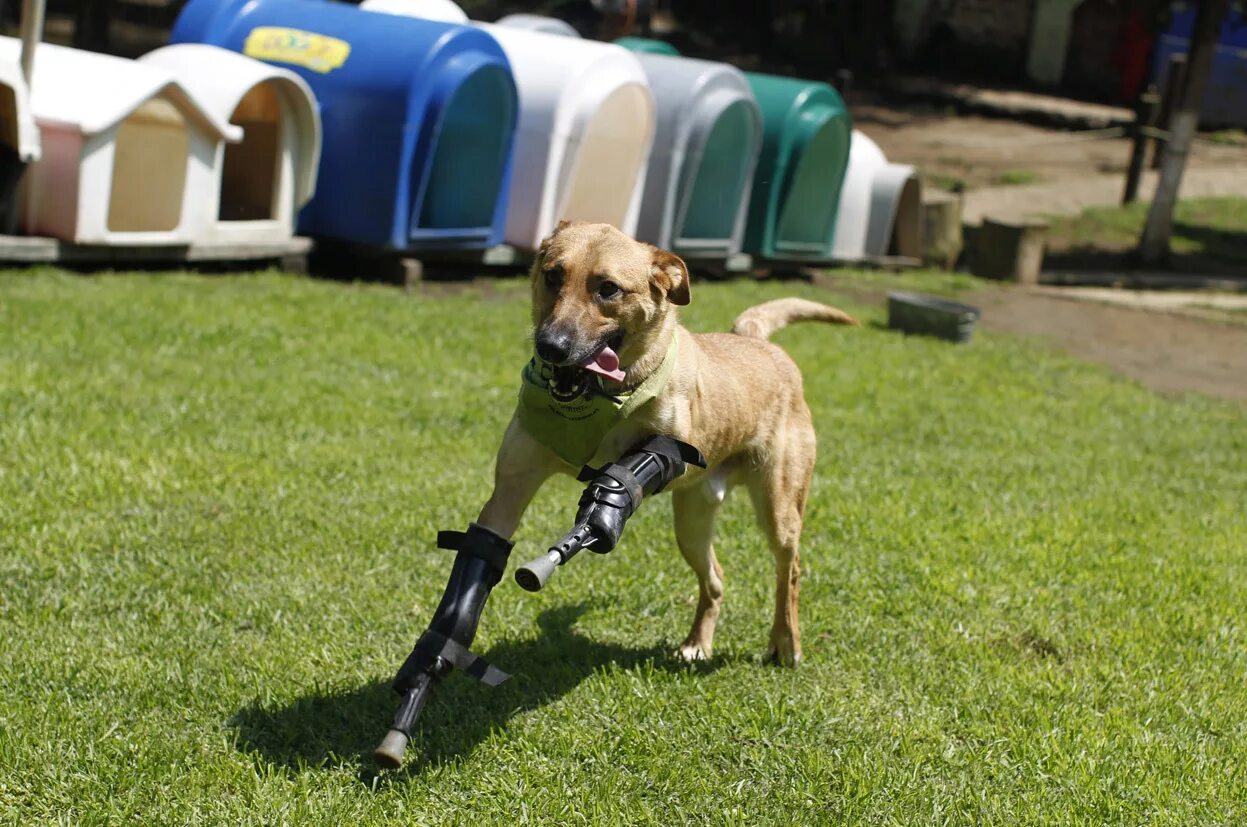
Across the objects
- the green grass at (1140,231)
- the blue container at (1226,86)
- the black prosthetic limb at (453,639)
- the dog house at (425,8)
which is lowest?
the black prosthetic limb at (453,639)

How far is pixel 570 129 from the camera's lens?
12625mm

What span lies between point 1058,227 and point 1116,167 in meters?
6.29

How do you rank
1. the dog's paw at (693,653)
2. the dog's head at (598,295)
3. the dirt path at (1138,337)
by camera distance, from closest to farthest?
the dog's head at (598,295) → the dog's paw at (693,653) → the dirt path at (1138,337)

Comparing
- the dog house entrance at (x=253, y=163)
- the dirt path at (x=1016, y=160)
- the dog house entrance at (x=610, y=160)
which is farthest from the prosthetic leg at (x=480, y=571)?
the dirt path at (x=1016, y=160)

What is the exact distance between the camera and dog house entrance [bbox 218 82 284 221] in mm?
11547

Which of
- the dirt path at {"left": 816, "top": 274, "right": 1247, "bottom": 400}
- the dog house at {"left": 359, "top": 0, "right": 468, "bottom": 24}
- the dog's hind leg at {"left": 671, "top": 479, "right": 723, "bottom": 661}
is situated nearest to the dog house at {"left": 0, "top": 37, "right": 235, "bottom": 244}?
the dog house at {"left": 359, "top": 0, "right": 468, "bottom": 24}

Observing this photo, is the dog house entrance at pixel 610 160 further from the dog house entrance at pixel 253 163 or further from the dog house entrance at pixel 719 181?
the dog house entrance at pixel 253 163

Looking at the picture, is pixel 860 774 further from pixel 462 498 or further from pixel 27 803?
pixel 462 498

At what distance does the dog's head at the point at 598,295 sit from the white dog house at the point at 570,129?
28.3ft

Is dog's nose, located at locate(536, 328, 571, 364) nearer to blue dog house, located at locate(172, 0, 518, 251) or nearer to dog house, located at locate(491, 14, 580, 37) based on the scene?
blue dog house, located at locate(172, 0, 518, 251)

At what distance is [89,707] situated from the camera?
4.03 metres

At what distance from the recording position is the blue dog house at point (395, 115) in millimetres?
11203

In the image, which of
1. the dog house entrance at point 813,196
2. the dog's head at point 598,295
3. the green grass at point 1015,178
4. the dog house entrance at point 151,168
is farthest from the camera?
the green grass at point 1015,178

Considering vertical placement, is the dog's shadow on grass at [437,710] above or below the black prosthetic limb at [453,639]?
below
